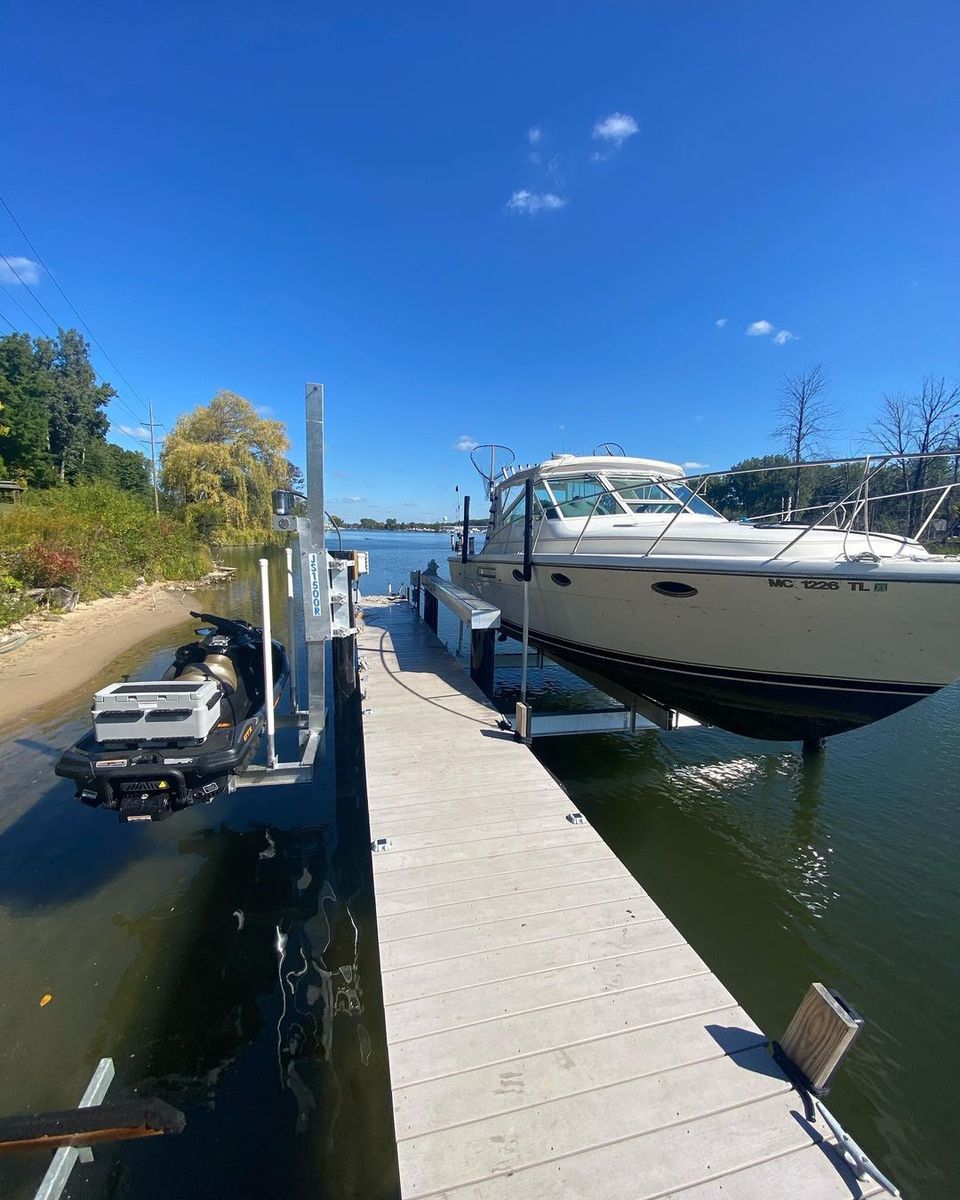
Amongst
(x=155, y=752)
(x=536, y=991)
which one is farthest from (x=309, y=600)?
(x=536, y=991)

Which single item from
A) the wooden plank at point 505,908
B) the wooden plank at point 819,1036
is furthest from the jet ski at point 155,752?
the wooden plank at point 819,1036

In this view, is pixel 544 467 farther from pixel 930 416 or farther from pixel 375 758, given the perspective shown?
pixel 930 416

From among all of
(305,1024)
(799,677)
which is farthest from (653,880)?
(305,1024)

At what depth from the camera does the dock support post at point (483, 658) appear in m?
7.21

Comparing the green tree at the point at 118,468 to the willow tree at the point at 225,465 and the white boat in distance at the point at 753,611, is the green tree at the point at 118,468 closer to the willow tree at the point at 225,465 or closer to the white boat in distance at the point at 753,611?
the willow tree at the point at 225,465

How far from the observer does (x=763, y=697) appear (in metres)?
5.12

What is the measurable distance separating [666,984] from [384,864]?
1.74m

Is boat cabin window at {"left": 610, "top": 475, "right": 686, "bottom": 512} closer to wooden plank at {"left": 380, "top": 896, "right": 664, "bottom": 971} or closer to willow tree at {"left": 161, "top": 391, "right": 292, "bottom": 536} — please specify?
wooden plank at {"left": 380, "top": 896, "right": 664, "bottom": 971}

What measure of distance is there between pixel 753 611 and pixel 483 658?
11.9ft

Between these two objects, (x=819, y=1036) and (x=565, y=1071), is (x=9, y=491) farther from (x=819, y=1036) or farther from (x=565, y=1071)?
(x=819, y=1036)

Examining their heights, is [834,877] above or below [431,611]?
below

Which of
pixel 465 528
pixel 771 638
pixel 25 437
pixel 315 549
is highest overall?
pixel 25 437

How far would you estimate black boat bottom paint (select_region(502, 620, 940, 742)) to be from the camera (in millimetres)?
4621

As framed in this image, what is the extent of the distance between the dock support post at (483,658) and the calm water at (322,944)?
1719 millimetres
